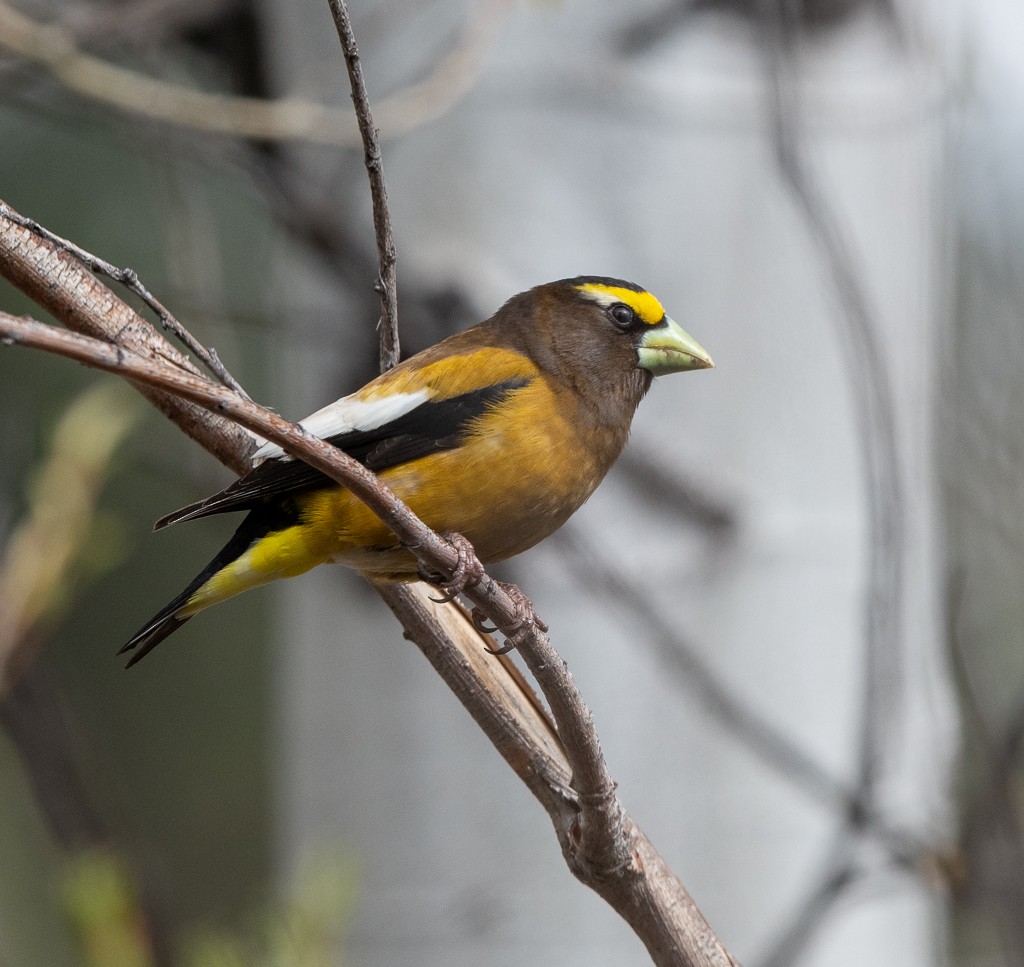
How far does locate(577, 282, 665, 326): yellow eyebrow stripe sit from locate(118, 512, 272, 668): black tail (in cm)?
59

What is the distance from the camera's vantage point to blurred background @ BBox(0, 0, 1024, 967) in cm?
231

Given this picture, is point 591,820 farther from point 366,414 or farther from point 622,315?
point 622,315

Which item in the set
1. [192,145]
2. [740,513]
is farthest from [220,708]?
[740,513]

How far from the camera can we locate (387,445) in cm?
148

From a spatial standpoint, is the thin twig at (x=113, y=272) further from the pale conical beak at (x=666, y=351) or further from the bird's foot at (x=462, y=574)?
the pale conical beak at (x=666, y=351)

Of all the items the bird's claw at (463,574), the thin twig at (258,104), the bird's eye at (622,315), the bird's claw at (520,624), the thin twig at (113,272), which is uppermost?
the thin twig at (258,104)

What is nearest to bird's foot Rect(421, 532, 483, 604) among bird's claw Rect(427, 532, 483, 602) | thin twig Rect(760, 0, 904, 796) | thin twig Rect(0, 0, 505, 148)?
bird's claw Rect(427, 532, 483, 602)

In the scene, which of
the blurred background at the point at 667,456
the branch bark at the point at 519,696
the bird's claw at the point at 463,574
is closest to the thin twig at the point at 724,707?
the blurred background at the point at 667,456

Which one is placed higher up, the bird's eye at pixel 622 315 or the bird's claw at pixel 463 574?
the bird's eye at pixel 622 315

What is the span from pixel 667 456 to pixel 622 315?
2.44 feet

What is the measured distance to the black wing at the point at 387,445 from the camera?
137 centimetres

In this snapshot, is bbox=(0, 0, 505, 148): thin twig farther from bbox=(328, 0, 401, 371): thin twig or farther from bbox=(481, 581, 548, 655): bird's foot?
bbox=(481, 581, 548, 655): bird's foot

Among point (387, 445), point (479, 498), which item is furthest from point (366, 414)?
point (479, 498)

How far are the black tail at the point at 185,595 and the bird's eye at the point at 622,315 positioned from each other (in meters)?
0.59
